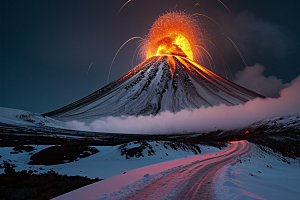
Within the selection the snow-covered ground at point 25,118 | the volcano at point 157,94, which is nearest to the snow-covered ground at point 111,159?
A: the snow-covered ground at point 25,118

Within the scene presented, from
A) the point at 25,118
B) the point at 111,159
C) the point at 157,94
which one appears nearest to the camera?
the point at 111,159

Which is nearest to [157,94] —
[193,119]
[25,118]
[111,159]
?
[193,119]

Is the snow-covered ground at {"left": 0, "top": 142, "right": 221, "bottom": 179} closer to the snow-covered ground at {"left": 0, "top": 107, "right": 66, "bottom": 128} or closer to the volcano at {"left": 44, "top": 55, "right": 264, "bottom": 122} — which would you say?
the snow-covered ground at {"left": 0, "top": 107, "right": 66, "bottom": 128}

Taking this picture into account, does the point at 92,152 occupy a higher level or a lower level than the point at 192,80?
lower

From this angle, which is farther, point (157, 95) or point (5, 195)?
point (157, 95)

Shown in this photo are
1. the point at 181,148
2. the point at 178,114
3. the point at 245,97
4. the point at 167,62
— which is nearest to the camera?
the point at 181,148

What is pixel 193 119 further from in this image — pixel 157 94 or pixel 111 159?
pixel 111 159

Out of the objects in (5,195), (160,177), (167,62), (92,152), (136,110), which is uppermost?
(167,62)

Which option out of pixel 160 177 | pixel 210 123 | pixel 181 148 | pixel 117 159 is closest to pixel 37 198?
pixel 160 177

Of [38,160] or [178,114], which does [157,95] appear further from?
[38,160]
